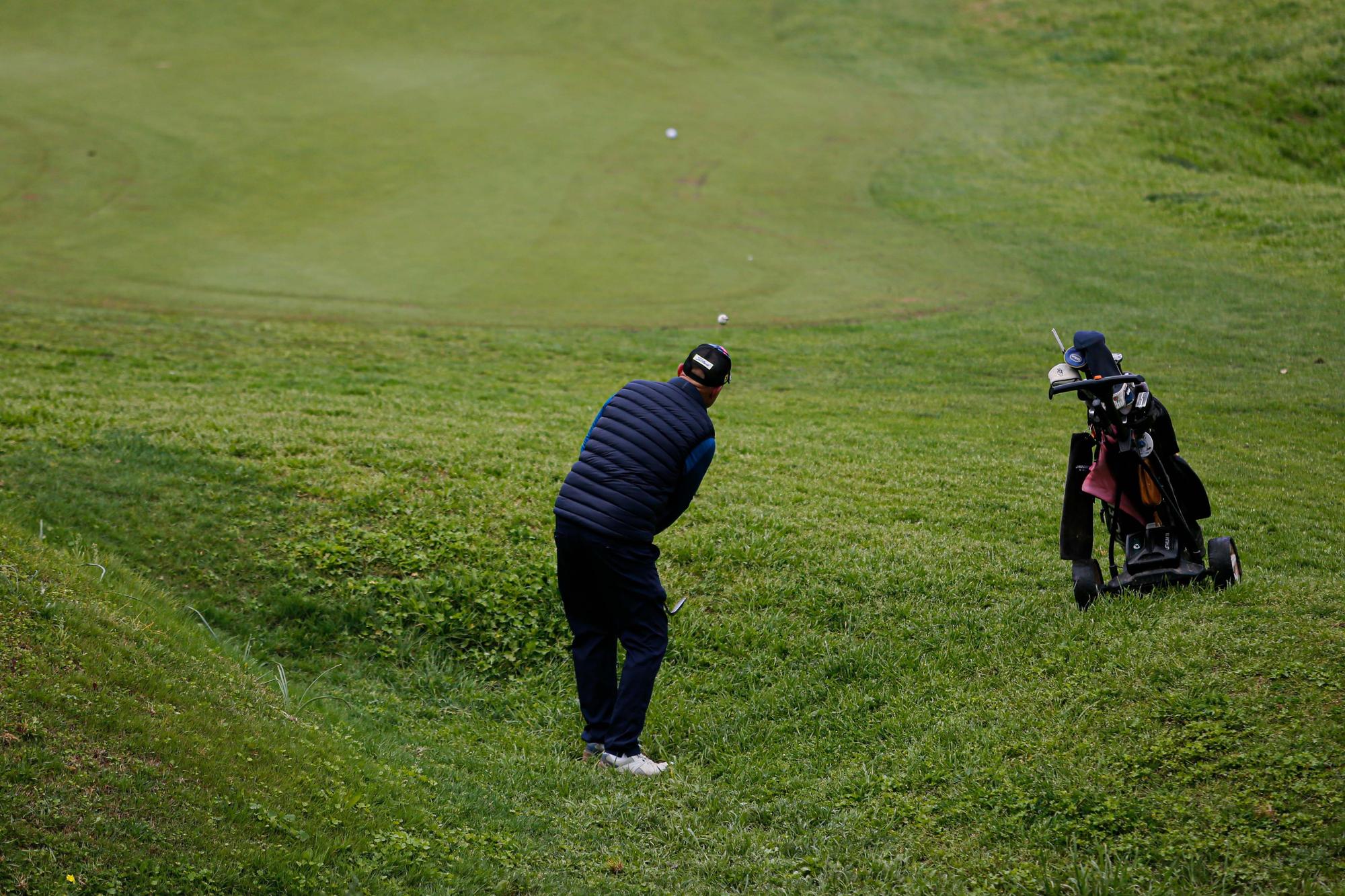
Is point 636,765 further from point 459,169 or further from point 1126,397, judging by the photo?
point 459,169

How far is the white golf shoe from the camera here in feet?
19.4

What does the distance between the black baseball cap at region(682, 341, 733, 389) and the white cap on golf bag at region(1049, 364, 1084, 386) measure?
1.99m

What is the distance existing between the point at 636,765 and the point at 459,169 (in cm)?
1919

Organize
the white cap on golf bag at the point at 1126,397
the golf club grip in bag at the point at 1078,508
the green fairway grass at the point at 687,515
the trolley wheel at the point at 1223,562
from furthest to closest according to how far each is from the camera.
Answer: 1. the golf club grip in bag at the point at 1078,508
2. the trolley wheel at the point at 1223,562
3. the white cap on golf bag at the point at 1126,397
4. the green fairway grass at the point at 687,515

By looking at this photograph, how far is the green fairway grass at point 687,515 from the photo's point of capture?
479 centimetres

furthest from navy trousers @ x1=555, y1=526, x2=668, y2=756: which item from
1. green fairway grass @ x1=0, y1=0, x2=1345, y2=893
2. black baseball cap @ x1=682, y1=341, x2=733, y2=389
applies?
black baseball cap @ x1=682, y1=341, x2=733, y2=389

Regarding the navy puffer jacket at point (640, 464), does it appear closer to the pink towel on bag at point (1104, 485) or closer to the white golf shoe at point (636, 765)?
the white golf shoe at point (636, 765)

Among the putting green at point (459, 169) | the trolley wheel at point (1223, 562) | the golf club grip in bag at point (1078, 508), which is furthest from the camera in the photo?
the putting green at point (459, 169)

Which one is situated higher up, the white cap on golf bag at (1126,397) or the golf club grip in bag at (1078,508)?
the white cap on golf bag at (1126,397)

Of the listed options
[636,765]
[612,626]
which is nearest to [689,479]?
[612,626]

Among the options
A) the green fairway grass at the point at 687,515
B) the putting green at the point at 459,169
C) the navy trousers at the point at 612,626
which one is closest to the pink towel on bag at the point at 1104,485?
the green fairway grass at the point at 687,515

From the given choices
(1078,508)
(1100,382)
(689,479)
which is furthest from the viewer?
(1078,508)

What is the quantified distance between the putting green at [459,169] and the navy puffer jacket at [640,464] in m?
10.3

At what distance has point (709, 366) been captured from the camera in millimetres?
6188
